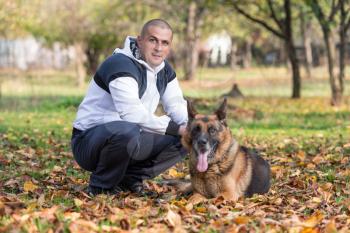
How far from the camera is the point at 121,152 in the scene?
21.1 feet

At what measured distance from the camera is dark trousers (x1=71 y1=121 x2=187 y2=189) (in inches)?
251

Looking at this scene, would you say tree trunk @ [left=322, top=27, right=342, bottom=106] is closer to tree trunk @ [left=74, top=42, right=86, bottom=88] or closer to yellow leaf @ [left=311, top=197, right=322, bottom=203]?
yellow leaf @ [left=311, top=197, right=322, bottom=203]

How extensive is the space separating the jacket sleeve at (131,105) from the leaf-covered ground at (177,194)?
0.74m

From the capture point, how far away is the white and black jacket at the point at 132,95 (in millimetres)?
6309

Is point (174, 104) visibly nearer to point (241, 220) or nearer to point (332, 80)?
point (241, 220)

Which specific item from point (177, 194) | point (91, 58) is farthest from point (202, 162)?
point (91, 58)

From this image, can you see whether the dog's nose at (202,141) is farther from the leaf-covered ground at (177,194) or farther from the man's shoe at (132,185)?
the man's shoe at (132,185)

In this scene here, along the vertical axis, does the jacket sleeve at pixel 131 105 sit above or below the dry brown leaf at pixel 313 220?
above

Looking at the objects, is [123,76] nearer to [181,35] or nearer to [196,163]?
[196,163]

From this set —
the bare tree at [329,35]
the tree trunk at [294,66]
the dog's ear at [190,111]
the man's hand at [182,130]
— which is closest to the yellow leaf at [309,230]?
the dog's ear at [190,111]

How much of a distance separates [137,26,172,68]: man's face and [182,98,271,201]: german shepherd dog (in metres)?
0.65

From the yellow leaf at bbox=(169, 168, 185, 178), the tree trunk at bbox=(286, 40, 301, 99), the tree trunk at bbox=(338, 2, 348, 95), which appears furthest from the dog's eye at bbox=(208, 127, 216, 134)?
the tree trunk at bbox=(286, 40, 301, 99)

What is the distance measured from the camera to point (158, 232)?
4.84m

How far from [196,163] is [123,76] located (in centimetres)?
109
